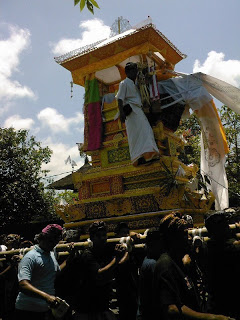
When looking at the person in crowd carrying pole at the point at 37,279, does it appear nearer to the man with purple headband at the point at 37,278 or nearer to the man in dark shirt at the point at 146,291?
the man with purple headband at the point at 37,278

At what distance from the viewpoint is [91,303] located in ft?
10.7

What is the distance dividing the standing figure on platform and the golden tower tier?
0.32 meters

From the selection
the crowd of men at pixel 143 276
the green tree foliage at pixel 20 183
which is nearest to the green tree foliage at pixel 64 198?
the green tree foliage at pixel 20 183

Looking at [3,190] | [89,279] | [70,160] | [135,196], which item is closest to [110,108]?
[135,196]

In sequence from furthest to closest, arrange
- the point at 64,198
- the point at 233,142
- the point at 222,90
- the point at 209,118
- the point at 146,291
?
the point at 64,198 < the point at 233,142 < the point at 209,118 < the point at 222,90 < the point at 146,291

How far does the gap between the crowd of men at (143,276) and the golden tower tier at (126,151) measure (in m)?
3.49

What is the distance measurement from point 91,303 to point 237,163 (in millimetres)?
12580

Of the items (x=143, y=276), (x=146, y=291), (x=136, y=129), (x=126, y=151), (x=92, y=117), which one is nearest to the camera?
(x=146, y=291)

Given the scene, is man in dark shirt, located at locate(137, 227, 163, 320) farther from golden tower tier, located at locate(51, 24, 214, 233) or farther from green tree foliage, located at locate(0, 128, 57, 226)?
green tree foliage, located at locate(0, 128, 57, 226)

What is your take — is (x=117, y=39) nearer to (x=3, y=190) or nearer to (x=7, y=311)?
(x=7, y=311)

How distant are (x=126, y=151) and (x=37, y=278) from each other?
5.45 m

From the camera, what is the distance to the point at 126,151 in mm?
8500

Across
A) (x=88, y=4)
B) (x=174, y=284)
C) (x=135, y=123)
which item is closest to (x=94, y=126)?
(x=135, y=123)

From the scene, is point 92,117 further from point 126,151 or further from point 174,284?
point 174,284
